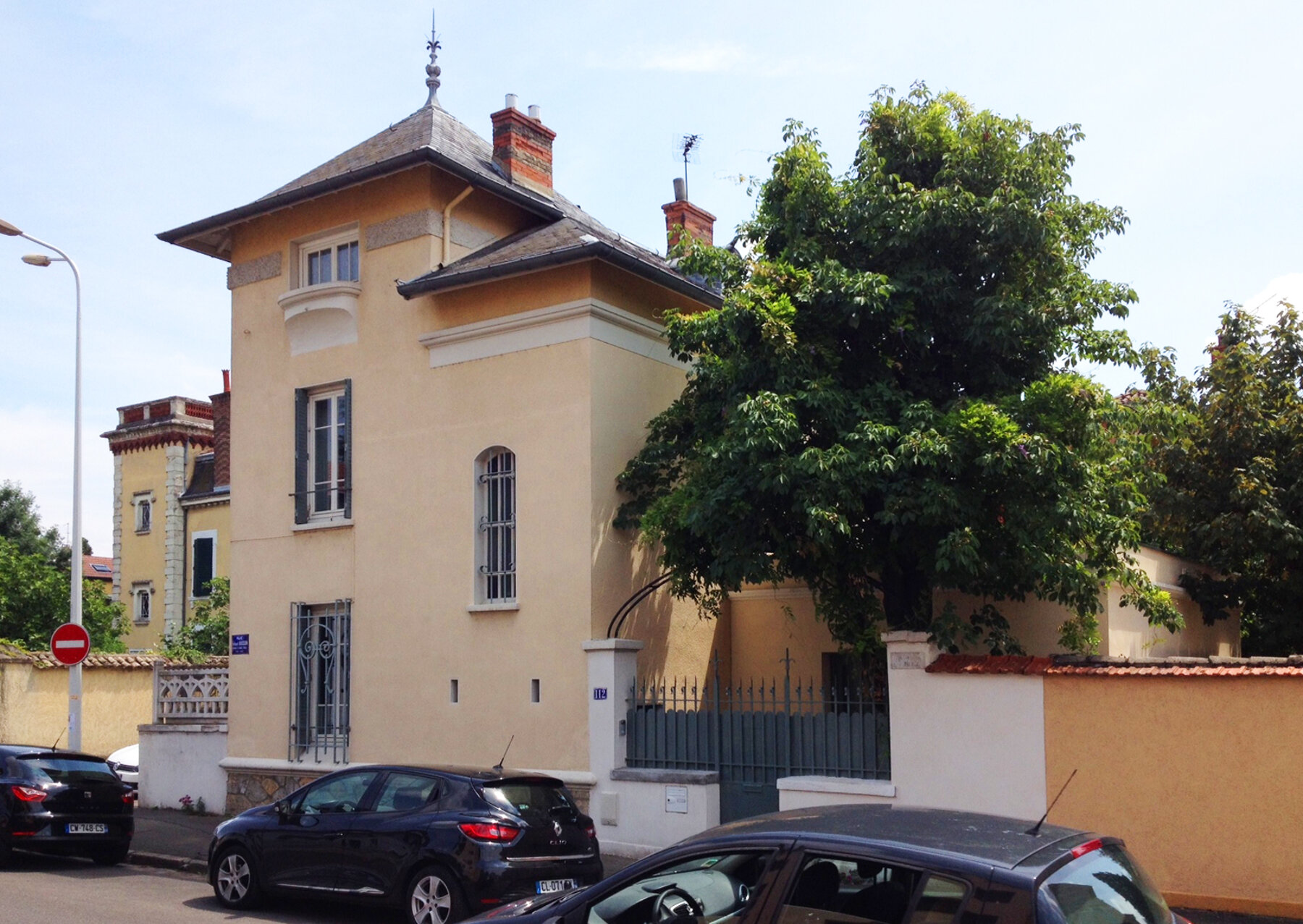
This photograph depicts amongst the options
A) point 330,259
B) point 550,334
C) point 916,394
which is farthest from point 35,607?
point 916,394

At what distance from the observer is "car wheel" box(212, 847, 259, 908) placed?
11.1 metres

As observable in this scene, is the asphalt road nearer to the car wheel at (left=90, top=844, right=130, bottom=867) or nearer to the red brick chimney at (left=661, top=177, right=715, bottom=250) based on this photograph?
the car wheel at (left=90, top=844, right=130, bottom=867)

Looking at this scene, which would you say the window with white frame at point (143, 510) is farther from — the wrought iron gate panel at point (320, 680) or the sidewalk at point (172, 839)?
the wrought iron gate panel at point (320, 680)

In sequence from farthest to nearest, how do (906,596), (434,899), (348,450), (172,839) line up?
(348,450) → (172,839) → (906,596) → (434,899)

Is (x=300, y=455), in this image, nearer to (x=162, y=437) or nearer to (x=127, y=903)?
(x=127, y=903)

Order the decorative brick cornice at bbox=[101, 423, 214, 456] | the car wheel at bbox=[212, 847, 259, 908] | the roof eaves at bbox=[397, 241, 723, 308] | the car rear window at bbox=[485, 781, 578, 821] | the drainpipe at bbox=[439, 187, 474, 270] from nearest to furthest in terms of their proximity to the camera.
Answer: the car rear window at bbox=[485, 781, 578, 821], the car wheel at bbox=[212, 847, 259, 908], the roof eaves at bbox=[397, 241, 723, 308], the drainpipe at bbox=[439, 187, 474, 270], the decorative brick cornice at bbox=[101, 423, 214, 456]

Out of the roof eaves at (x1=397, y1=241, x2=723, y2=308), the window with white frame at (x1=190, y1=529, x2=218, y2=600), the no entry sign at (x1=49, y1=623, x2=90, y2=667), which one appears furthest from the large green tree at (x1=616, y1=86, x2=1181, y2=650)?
the window with white frame at (x1=190, y1=529, x2=218, y2=600)

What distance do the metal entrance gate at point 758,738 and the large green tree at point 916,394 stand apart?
118 centimetres

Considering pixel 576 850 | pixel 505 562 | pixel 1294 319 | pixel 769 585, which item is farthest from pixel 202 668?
pixel 1294 319

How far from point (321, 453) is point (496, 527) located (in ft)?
10.9

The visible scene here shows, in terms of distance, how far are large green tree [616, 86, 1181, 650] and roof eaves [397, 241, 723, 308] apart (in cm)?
114

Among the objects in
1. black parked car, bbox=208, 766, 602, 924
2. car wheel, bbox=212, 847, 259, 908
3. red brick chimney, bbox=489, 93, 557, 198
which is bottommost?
car wheel, bbox=212, 847, 259, 908

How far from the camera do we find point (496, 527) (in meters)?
15.4

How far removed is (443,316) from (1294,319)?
39.4ft
